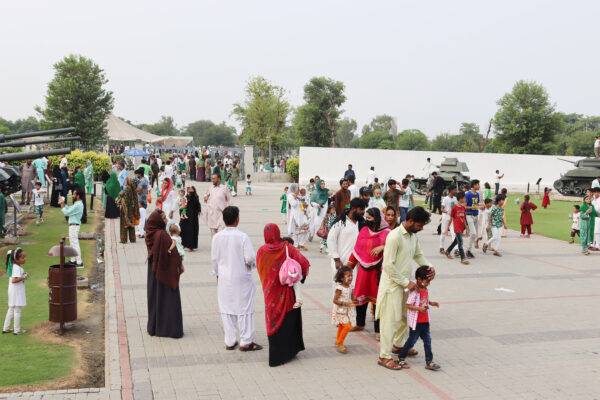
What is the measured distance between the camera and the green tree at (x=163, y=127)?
12756 cm

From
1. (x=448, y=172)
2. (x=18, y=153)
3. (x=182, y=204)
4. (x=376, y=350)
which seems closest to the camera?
(x=376, y=350)

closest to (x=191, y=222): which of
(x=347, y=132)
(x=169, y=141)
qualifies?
(x=169, y=141)

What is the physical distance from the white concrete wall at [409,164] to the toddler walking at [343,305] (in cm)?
2710

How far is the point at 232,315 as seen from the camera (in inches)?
252

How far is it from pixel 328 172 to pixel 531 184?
1467cm

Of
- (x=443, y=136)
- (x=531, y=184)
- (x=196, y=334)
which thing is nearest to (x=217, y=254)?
(x=196, y=334)

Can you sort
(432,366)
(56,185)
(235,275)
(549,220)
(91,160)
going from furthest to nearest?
(91,160) → (549,220) → (56,185) → (235,275) → (432,366)

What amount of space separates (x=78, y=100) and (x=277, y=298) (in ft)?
150

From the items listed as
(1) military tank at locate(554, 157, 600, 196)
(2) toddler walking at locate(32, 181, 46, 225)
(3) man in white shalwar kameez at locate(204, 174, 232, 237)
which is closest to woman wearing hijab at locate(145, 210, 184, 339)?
(3) man in white shalwar kameez at locate(204, 174, 232, 237)

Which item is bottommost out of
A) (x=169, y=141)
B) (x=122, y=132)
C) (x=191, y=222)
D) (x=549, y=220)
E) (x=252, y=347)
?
(x=252, y=347)

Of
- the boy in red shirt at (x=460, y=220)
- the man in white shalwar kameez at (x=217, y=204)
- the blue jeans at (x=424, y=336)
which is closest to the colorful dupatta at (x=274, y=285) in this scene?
the blue jeans at (x=424, y=336)

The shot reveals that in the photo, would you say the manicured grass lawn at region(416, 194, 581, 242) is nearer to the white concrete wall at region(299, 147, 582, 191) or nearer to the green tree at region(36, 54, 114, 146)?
the white concrete wall at region(299, 147, 582, 191)

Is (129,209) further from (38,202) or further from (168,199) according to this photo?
(38,202)

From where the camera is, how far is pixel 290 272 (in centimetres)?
593
